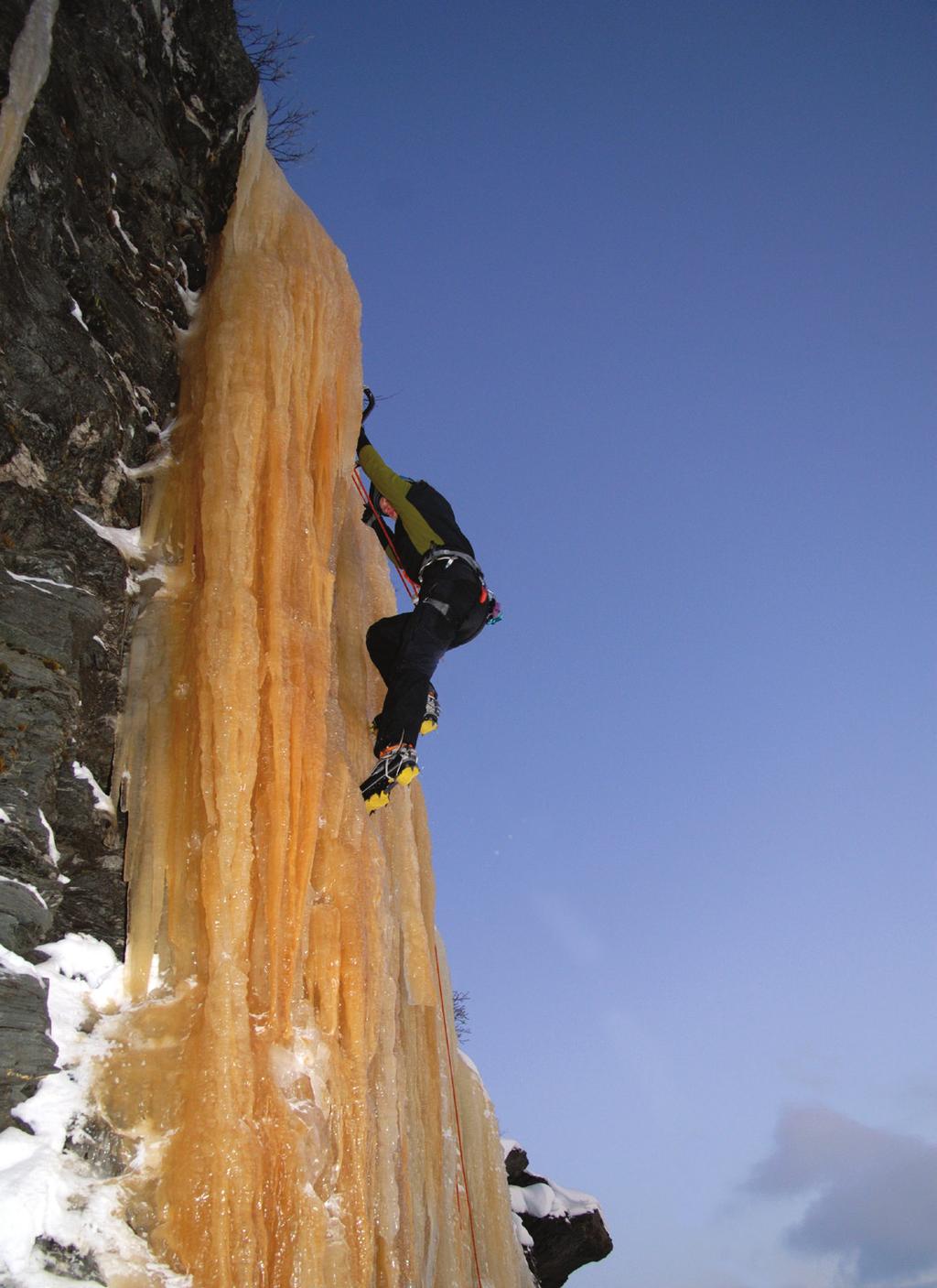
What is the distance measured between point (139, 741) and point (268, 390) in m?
1.89

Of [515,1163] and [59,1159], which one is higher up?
[515,1163]

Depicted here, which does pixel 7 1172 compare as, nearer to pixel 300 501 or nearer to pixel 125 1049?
pixel 125 1049

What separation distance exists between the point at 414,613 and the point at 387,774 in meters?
0.98

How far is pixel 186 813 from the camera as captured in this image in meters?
4.08

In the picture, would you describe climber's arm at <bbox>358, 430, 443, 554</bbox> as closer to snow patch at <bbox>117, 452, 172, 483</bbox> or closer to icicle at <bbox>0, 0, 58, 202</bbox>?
snow patch at <bbox>117, 452, 172, 483</bbox>

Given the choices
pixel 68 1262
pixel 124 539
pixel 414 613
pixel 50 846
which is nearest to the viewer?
pixel 68 1262

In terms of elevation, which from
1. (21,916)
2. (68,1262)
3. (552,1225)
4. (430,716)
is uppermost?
(430,716)

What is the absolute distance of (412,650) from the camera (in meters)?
5.14

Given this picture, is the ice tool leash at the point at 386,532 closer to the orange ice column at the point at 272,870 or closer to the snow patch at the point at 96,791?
the orange ice column at the point at 272,870

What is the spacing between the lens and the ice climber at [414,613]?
4871 millimetres

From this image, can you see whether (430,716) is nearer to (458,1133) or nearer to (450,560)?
(450,560)

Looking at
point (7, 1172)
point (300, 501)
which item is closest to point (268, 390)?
point (300, 501)

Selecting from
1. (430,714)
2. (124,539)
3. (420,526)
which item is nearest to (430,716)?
(430,714)

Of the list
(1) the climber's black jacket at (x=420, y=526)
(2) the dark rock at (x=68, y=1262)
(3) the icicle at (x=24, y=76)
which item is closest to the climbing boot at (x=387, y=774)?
(1) the climber's black jacket at (x=420, y=526)
